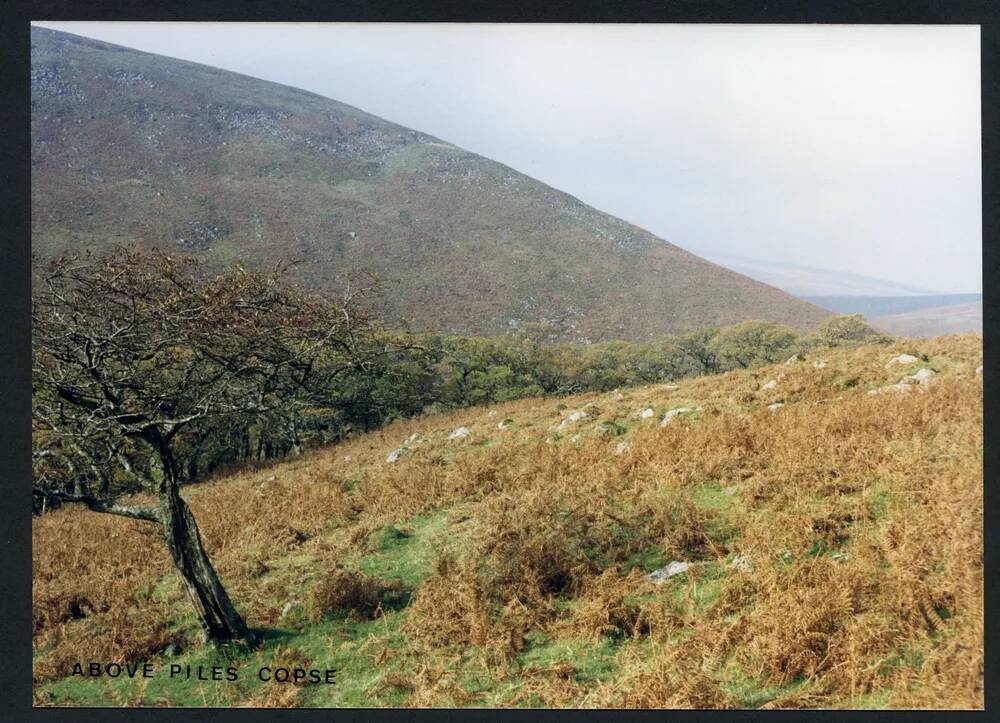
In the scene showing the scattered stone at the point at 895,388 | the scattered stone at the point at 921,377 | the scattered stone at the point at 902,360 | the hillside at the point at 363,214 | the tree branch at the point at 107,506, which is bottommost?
the tree branch at the point at 107,506

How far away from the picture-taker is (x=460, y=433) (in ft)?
29.0

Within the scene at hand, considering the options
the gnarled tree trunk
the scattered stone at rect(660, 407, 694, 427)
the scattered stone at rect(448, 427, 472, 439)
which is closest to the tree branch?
the gnarled tree trunk

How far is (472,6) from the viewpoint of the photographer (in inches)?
185

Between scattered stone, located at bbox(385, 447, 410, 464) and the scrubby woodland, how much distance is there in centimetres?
155

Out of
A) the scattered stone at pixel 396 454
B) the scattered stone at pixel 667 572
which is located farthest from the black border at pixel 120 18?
the scattered stone at pixel 396 454

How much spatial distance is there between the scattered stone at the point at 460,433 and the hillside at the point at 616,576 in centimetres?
191

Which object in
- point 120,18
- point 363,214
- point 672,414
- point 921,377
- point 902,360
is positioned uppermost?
point 120,18

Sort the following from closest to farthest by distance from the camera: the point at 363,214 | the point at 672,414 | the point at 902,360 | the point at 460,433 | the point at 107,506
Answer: the point at 107,506, the point at 672,414, the point at 902,360, the point at 460,433, the point at 363,214

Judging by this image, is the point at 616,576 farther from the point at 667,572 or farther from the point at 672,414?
the point at 672,414

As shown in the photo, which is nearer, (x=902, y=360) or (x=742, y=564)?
(x=742, y=564)

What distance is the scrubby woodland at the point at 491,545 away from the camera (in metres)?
3.57

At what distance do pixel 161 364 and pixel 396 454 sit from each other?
4.29 metres

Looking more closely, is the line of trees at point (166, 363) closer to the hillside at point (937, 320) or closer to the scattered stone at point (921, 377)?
the hillside at point (937, 320)

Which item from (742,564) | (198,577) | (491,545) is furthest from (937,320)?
(198,577)
